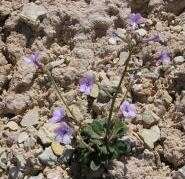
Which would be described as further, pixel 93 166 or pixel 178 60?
→ pixel 178 60

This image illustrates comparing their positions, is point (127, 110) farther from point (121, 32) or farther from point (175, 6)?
point (175, 6)

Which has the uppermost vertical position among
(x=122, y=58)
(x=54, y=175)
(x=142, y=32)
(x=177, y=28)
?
(x=177, y=28)

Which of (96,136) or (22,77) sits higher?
(96,136)

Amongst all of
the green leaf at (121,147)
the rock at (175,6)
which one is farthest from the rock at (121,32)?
the green leaf at (121,147)

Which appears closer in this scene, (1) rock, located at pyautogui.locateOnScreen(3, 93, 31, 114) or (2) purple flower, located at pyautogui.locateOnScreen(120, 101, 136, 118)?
(2) purple flower, located at pyautogui.locateOnScreen(120, 101, 136, 118)

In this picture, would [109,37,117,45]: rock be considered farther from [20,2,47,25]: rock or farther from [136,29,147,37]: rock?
[20,2,47,25]: rock

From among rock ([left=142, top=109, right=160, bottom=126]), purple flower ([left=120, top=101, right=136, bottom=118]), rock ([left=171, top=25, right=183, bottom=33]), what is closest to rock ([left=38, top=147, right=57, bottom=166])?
purple flower ([left=120, top=101, right=136, bottom=118])

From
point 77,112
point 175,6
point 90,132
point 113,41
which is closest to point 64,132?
point 90,132
